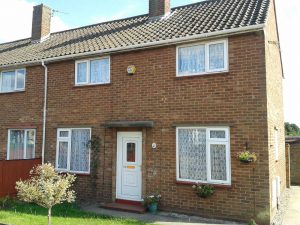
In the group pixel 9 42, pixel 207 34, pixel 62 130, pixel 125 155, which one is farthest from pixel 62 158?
pixel 9 42

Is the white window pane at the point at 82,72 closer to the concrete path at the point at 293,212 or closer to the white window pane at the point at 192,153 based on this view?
the white window pane at the point at 192,153

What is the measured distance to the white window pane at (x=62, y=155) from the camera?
468 inches

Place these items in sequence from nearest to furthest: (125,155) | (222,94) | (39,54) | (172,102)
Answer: (222,94) < (172,102) < (125,155) < (39,54)

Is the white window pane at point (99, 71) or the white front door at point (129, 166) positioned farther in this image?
the white window pane at point (99, 71)

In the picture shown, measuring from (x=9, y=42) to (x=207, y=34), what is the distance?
1466 centimetres

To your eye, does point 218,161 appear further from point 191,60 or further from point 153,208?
point 191,60

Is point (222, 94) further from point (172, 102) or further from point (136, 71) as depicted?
point (136, 71)

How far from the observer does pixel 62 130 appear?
12039 mm

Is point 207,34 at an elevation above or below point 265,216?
above

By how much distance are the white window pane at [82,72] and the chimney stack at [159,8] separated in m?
3.89

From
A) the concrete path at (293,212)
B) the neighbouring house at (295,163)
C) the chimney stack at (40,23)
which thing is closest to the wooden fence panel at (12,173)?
the chimney stack at (40,23)

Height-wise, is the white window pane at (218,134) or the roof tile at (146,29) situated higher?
the roof tile at (146,29)

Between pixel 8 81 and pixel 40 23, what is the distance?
4338mm

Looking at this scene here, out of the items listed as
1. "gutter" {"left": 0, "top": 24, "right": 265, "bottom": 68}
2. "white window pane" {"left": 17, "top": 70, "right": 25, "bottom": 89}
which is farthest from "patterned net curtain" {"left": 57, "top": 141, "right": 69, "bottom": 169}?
"white window pane" {"left": 17, "top": 70, "right": 25, "bottom": 89}
